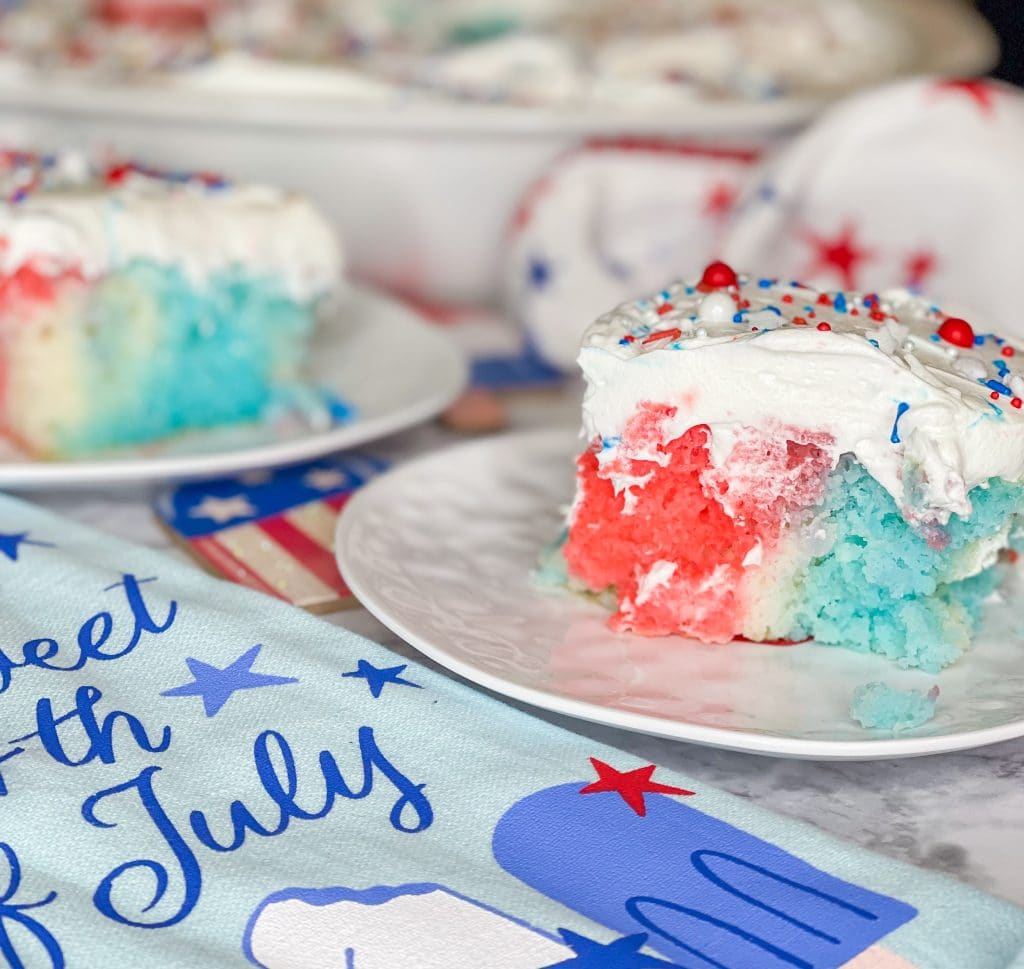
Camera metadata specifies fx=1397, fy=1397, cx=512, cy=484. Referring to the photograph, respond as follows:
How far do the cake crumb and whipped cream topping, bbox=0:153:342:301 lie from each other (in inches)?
33.2

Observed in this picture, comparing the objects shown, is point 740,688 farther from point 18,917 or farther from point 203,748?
point 18,917

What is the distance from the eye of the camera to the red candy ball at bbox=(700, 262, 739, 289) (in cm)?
112

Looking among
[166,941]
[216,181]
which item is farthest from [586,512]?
[216,181]

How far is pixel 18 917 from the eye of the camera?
730 millimetres

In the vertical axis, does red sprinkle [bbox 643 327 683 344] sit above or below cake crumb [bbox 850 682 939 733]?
above

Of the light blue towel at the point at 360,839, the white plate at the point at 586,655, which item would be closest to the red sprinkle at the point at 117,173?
the white plate at the point at 586,655

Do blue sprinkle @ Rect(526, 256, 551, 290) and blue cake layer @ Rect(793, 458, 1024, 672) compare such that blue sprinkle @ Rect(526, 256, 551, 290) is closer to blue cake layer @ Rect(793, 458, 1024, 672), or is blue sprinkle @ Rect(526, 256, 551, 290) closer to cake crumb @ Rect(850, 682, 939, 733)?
blue cake layer @ Rect(793, 458, 1024, 672)

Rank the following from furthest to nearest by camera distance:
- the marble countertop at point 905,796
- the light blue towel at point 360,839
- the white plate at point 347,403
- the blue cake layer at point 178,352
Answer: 1. the blue cake layer at point 178,352
2. the white plate at point 347,403
3. the marble countertop at point 905,796
4. the light blue towel at point 360,839

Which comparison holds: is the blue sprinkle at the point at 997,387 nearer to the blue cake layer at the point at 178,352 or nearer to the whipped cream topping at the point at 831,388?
the whipped cream topping at the point at 831,388

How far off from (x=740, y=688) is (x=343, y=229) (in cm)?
116

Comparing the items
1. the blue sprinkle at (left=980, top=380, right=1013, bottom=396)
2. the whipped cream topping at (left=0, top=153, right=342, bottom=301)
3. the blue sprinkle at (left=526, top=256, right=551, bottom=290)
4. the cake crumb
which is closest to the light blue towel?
the cake crumb

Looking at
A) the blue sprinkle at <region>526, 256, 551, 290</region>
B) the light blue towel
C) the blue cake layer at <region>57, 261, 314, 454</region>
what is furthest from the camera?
the blue sprinkle at <region>526, 256, 551, 290</region>

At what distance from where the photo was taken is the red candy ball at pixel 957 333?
A: 3.51ft

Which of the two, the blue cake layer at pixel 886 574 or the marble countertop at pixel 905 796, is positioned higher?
the blue cake layer at pixel 886 574
